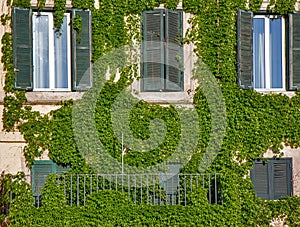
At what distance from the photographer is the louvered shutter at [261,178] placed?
16.8 meters

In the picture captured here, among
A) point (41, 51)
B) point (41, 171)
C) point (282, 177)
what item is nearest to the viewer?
point (41, 171)

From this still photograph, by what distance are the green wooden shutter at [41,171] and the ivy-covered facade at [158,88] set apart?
26mm

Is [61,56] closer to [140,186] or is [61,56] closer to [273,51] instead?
[140,186]

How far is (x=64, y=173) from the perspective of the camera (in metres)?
16.2

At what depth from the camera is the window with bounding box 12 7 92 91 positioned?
16219mm

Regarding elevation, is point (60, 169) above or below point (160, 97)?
below

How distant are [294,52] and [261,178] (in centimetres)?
299

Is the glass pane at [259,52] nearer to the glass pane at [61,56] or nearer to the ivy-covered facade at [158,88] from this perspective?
the ivy-covered facade at [158,88]

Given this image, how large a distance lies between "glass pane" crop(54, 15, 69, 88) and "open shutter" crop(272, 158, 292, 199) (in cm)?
517

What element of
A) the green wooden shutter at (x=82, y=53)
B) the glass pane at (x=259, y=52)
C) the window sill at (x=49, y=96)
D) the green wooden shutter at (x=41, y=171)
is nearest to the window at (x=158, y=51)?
the green wooden shutter at (x=82, y=53)

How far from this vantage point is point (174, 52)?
16734mm

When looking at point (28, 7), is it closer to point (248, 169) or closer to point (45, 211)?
point (45, 211)

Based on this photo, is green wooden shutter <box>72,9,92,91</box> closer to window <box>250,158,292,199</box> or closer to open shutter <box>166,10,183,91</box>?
open shutter <box>166,10,183,91</box>

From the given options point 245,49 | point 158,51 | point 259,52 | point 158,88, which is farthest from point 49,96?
point 259,52
